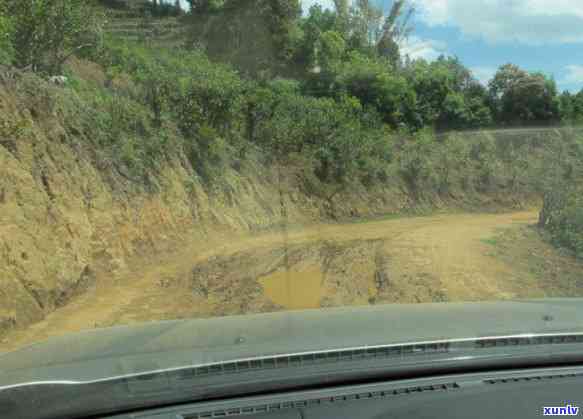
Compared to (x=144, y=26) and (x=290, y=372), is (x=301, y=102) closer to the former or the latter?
(x=144, y=26)

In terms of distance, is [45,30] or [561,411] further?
[45,30]

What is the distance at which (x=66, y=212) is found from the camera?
11055 mm

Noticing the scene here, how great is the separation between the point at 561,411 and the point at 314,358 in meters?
0.94

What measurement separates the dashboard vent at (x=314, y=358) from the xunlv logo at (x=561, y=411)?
591 millimetres

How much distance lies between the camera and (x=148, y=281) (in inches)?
451

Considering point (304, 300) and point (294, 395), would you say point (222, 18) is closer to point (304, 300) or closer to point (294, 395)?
point (304, 300)

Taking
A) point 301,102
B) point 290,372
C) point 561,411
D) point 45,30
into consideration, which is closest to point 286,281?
point 290,372

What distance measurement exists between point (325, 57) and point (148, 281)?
2592 centimetres

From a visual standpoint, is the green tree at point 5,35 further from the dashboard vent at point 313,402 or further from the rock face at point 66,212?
the dashboard vent at point 313,402

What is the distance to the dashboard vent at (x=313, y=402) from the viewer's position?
7.73ft

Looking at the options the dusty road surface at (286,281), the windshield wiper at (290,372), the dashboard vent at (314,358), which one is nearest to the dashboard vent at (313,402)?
the windshield wiper at (290,372)

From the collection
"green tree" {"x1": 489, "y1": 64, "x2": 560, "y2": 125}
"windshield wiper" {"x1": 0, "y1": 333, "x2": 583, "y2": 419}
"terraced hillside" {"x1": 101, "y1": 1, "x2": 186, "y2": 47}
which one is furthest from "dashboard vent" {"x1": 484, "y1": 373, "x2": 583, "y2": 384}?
"green tree" {"x1": 489, "y1": 64, "x2": 560, "y2": 125}

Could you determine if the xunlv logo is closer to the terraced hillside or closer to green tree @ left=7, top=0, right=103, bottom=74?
green tree @ left=7, top=0, right=103, bottom=74

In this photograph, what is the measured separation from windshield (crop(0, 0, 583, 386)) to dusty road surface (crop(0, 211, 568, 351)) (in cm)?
6
